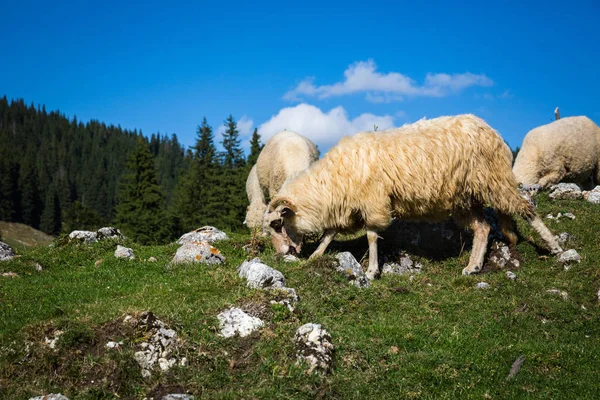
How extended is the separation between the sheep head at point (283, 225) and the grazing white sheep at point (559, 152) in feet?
36.1

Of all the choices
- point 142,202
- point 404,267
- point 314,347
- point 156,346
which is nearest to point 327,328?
point 314,347

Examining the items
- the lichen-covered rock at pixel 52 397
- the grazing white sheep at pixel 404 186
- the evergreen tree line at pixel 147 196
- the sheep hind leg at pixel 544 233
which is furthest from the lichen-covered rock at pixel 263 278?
the evergreen tree line at pixel 147 196

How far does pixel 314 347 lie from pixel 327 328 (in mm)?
837

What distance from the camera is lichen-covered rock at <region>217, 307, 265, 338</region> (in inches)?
270

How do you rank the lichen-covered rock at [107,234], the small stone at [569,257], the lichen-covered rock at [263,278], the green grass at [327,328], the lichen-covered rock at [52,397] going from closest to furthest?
the lichen-covered rock at [52,397], the green grass at [327,328], the lichen-covered rock at [263,278], the small stone at [569,257], the lichen-covered rock at [107,234]

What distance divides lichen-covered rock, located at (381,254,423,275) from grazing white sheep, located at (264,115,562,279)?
2.33 feet

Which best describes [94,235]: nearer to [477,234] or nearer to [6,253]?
[6,253]

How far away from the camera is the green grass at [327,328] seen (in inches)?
235

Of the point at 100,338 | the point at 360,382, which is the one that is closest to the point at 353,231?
the point at 360,382

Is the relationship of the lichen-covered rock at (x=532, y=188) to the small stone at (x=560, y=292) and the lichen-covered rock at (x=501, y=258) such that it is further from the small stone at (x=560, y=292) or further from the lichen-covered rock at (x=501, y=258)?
the small stone at (x=560, y=292)

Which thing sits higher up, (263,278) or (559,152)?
(559,152)

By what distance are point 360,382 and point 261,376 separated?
1224 mm

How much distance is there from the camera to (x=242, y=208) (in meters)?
58.0

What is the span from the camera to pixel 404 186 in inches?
419
